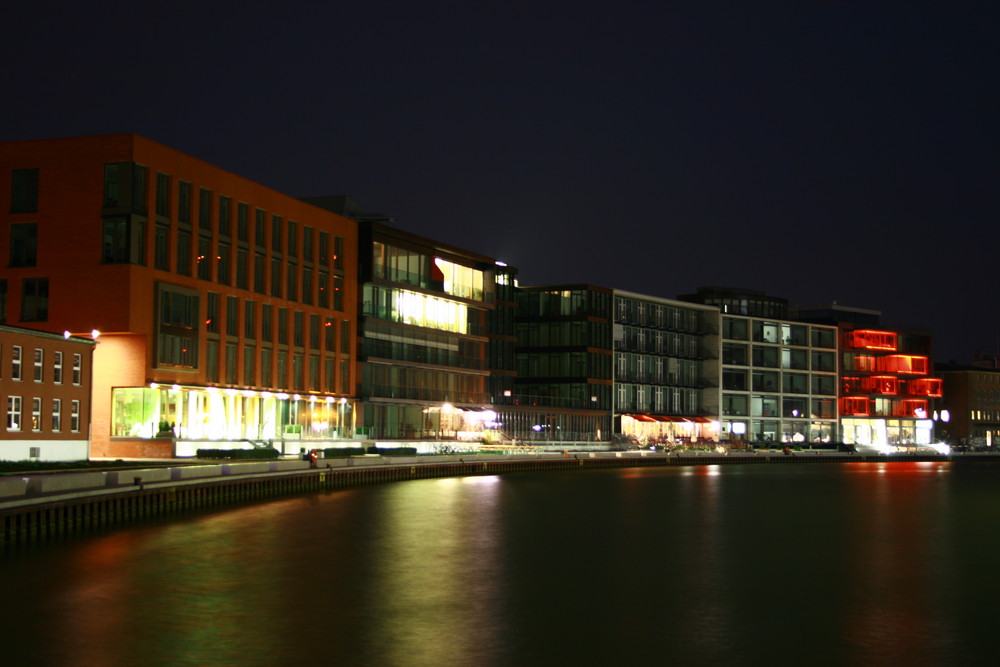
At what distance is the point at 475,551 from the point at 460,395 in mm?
75133

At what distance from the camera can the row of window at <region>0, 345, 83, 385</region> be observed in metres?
62.0

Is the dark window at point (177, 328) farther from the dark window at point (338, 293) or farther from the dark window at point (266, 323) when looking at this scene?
the dark window at point (338, 293)

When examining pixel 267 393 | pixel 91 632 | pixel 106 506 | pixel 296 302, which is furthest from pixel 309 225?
pixel 91 632

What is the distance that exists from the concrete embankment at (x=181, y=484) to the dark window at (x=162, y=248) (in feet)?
53.2

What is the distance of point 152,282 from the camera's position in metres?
77.4

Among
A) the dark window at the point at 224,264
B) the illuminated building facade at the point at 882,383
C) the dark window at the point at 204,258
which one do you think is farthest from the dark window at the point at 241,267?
the illuminated building facade at the point at 882,383

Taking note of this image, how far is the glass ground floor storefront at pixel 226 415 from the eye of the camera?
76312 mm

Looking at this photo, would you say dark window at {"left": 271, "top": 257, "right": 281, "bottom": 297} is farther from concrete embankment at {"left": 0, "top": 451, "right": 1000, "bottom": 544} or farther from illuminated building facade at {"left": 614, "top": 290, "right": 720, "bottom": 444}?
illuminated building facade at {"left": 614, "top": 290, "right": 720, "bottom": 444}

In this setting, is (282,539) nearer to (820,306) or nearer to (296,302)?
(296,302)

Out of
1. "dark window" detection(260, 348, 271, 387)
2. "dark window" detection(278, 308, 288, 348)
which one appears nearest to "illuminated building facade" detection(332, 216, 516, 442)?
"dark window" detection(278, 308, 288, 348)

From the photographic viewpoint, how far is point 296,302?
9575cm

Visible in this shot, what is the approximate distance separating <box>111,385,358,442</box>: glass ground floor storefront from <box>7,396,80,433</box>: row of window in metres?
7.74

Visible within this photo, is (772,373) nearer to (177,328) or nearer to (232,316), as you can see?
(232,316)

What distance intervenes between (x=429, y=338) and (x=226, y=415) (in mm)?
30519
